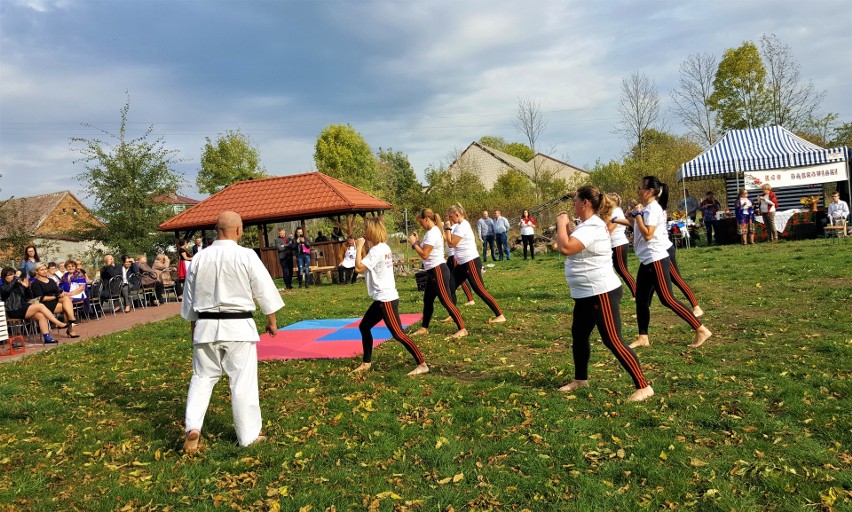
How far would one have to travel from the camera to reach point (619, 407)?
4.86m

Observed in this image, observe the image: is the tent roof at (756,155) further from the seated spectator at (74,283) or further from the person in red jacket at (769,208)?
the seated spectator at (74,283)

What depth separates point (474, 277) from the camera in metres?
8.84

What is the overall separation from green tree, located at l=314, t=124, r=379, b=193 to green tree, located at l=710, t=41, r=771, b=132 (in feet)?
80.5

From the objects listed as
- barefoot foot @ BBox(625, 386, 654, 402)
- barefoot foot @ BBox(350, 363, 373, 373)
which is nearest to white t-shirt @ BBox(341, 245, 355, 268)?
barefoot foot @ BBox(350, 363, 373, 373)

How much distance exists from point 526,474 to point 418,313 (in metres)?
7.16

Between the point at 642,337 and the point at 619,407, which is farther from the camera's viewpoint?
the point at 642,337

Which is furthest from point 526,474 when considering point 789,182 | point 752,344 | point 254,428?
point 789,182

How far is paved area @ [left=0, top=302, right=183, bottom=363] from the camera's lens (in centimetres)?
1072

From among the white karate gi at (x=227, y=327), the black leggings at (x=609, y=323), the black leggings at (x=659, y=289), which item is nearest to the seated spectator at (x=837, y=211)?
the black leggings at (x=659, y=289)

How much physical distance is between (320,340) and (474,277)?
2538 mm

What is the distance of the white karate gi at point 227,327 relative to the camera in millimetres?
4512

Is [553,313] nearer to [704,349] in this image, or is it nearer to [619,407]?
[704,349]

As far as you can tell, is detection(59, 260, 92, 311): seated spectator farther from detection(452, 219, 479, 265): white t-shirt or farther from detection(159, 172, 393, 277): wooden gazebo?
detection(452, 219, 479, 265): white t-shirt

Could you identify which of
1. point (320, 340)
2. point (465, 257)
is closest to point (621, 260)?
point (465, 257)
